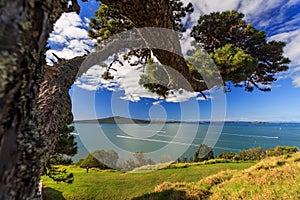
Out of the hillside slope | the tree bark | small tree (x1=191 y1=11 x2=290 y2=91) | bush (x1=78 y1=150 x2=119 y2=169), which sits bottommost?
bush (x1=78 y1=150 x2=119 y2=169)

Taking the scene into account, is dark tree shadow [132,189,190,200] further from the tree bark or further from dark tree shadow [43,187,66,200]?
the tree bark

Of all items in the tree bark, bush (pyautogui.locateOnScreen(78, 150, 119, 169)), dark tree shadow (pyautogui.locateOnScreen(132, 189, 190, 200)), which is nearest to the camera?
the tree bark

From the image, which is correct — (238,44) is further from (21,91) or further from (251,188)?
(21,91)

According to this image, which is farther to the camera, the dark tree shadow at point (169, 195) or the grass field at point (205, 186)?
the dark tree shadow at point (169, 195)

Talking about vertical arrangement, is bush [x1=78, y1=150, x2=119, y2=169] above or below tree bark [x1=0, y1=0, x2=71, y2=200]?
below

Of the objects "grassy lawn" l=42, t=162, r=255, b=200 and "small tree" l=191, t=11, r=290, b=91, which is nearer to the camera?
"small tree" l=191, t=11, r=290, b=91

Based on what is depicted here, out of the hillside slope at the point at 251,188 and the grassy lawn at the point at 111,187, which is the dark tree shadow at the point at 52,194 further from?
the hillside slope at the point at 251,188

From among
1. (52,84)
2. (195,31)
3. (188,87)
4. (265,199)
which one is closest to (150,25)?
(52,84)

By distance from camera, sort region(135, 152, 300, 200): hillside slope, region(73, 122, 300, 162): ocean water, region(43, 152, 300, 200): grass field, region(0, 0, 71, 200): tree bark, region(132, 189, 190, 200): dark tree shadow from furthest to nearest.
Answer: region(73, 122, 300, 162): ocean water < region(132, 189, 190, 200): dark tree shadow < region(43, 152, 300, 200): grass field < region(135, 152, 300, 200): hillside slope < region(0, 0, 71, 200): tree bark

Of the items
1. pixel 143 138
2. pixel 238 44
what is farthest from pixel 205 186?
pixel 143 138

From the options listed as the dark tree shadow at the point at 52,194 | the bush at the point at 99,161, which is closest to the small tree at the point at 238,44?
the dark tree shadow at the point at 52,194

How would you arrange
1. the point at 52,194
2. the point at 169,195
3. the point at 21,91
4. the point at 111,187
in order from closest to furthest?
the point at 21,91, the point at 169,195, the point at 52,194, the point at 111,187

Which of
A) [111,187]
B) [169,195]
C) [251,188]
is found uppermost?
[251,188]

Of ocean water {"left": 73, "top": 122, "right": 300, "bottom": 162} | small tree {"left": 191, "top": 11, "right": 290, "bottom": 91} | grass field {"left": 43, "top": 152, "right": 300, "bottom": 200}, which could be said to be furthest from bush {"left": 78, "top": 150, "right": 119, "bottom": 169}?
small tree {"left": 191, "top": 11, "right": 290, "bottom": 91}
